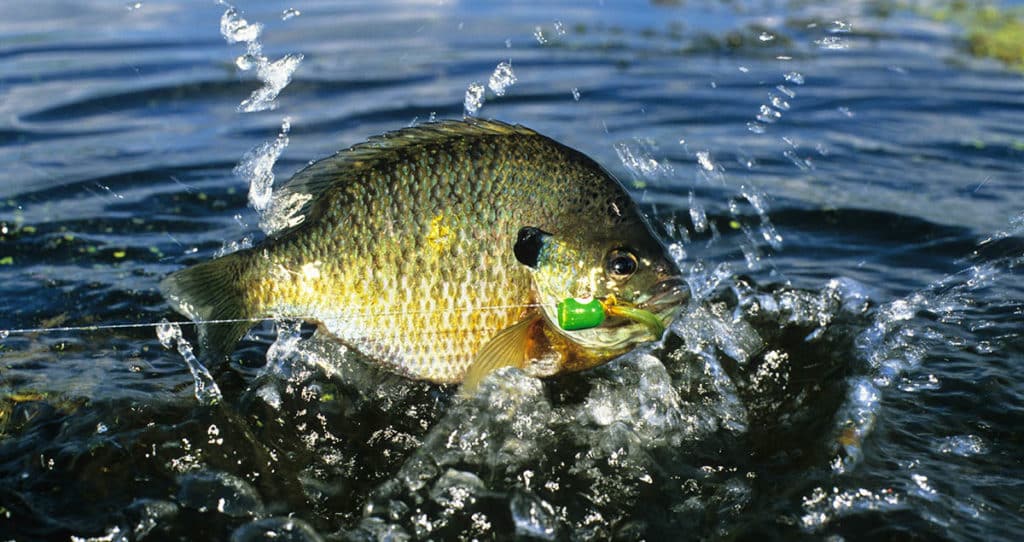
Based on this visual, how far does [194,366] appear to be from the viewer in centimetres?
360

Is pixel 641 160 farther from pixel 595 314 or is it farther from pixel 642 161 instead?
pixel 595 314

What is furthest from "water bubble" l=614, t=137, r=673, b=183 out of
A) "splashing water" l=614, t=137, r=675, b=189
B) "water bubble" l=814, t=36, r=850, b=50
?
"water bubble" l=814, t=36, r=850, b=50

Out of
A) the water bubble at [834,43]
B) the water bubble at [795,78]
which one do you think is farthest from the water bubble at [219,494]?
the water bubble at [795,78]

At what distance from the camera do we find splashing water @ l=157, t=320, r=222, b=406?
134 inches

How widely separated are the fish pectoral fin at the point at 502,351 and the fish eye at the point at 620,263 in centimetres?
29

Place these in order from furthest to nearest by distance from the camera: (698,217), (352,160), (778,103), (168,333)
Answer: (778,103)
(698,217)
(168,333)
(352,160)

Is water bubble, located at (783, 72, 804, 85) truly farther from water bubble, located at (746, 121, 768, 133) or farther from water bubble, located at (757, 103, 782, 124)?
water bubble, located at (746, 121, 768, 133)

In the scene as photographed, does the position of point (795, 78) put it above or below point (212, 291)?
below

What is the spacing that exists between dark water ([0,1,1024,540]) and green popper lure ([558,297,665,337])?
1.61 ft

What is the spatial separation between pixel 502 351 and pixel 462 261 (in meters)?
0.32

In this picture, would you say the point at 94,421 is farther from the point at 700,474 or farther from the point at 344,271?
the point at 700,474

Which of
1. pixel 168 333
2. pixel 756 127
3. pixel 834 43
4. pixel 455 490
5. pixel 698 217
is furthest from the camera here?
pixel 834 43

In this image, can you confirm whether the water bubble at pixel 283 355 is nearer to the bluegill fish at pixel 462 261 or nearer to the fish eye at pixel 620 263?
the bluegill fish at pixel 462 261

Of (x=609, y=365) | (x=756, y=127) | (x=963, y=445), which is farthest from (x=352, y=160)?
(x=756, y=127)
